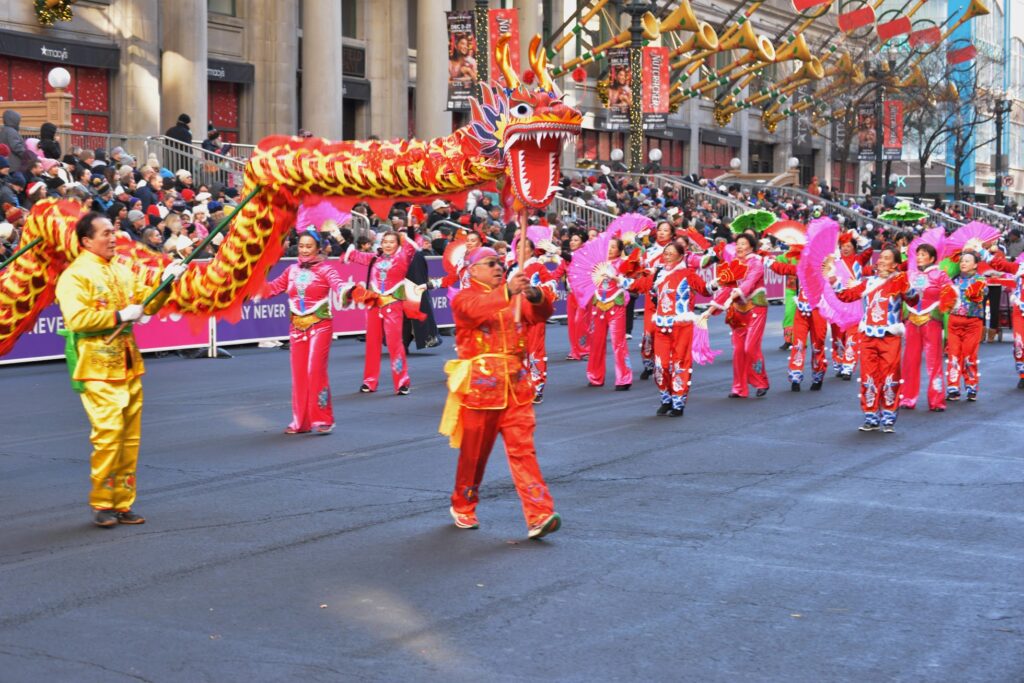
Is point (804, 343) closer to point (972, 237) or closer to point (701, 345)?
point (701, 345)

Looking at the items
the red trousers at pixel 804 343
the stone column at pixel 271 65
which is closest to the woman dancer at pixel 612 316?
the red trousers at pixel 804 343

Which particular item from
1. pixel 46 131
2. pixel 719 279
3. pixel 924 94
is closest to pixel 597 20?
pixel 924 94

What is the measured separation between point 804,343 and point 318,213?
8530mm

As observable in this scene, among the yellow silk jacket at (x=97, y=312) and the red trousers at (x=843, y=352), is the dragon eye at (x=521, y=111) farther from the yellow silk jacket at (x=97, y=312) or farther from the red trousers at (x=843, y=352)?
the red trousers at (x=843, y=352)

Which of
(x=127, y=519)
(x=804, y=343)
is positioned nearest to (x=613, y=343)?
(x=804, y=343)

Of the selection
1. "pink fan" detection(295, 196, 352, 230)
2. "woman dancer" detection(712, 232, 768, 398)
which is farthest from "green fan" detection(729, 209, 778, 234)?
"pink fan" detection(295, 196, 352, 230)

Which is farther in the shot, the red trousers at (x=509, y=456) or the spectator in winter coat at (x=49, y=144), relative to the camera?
the spectator in winter coat at (x=49, y=144)

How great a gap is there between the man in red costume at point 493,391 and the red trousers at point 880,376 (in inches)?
203

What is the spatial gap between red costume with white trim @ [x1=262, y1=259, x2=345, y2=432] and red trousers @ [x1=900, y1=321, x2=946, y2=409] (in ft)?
19.0

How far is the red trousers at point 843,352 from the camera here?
56.9ft

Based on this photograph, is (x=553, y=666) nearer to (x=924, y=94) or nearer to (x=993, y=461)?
(x=993, y=461)

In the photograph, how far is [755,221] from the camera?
52.6 ft

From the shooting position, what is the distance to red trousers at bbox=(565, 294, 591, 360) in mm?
18891

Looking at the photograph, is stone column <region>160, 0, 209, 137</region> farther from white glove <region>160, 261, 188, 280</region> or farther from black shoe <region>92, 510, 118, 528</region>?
black shoe <region>92, 510, 118, 528</region>
